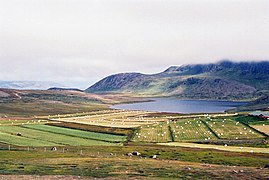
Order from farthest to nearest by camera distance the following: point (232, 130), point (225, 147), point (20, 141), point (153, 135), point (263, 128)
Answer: point (263, 128), point (232, 130), point (153, 135), point (20, 141), point (225, 147)

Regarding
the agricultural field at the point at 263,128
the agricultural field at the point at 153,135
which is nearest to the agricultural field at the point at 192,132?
the agricultural field at the point at 153,135

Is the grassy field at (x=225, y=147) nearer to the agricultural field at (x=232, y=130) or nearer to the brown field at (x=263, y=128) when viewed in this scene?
the agricultural field at (x=232, y=130)

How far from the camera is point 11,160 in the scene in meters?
65.9

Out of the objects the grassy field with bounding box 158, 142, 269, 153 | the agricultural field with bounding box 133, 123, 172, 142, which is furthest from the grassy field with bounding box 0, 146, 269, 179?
the agricultural field with bounding box 133, 123, 172, 142

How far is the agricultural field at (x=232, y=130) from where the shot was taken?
4301 inches

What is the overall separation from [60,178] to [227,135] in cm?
7465

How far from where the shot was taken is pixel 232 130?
400 feet

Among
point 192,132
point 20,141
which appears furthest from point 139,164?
point 192,132

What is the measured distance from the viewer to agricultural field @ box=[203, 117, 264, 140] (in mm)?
109250

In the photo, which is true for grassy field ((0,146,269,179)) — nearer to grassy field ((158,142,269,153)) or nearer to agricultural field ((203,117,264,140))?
grassy field ((158,142,269,153))

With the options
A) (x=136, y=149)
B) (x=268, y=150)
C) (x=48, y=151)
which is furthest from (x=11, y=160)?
(x=268, y=150)

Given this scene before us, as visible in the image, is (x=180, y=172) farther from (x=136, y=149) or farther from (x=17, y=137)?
(x=17, y=137)

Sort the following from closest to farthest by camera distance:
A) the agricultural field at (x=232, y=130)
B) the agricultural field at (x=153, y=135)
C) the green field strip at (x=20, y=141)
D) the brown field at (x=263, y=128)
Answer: the green field strip at (x=20, y=141)
the agricultural field at (x=153, y=135)
the agricultural field at (x=232, y=130)
the brown field at (x=263, y=128)

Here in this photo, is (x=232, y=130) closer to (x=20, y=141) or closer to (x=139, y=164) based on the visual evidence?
(x=139, y=164)
